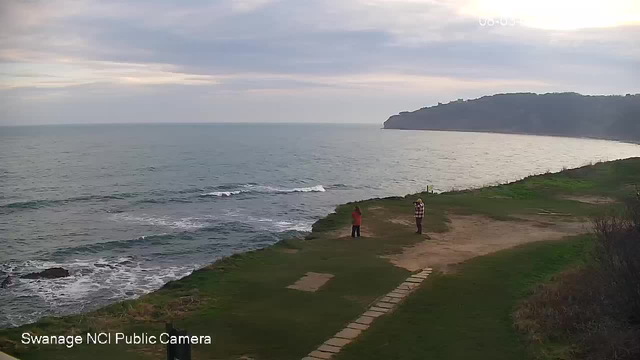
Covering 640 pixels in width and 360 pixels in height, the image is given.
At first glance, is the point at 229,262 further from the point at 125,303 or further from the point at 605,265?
the point at 605,265

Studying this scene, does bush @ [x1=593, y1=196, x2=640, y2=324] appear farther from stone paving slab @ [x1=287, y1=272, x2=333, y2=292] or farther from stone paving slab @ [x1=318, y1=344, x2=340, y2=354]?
stone paving slab @ [x1=287, y1=272, x2=333, y2=292]

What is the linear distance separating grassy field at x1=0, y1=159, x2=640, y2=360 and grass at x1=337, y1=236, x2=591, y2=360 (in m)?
0.02

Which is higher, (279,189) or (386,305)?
(386,305)

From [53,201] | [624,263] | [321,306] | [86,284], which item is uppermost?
[624,263]

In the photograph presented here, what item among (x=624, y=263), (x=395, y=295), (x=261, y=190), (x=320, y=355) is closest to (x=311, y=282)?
(x=395, y=295)

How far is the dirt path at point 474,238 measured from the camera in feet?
56.9

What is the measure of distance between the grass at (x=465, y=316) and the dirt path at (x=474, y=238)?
3.47 ft

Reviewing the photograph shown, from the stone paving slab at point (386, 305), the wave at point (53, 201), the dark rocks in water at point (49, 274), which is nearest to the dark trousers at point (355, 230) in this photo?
the stone paving slab at point (386, 305)

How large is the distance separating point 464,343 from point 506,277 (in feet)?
17.4

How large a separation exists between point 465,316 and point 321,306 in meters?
3.23

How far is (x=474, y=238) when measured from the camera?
68.8 ft

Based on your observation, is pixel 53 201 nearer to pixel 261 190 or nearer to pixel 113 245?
pixel 261 190

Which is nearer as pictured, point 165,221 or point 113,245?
point 113,245

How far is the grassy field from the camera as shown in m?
10.2
